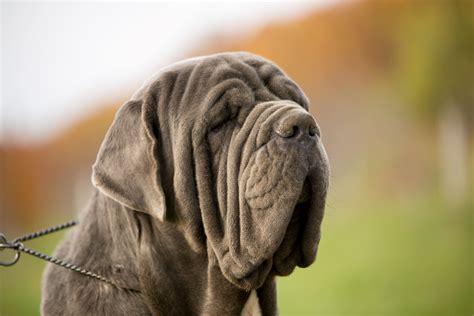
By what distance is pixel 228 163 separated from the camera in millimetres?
3262

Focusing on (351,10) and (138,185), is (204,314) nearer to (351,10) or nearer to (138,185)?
(138,185)

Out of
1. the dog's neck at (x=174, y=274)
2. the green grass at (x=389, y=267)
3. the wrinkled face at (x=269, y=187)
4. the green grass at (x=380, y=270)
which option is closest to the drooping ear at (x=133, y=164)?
the dog's neck at (x=174, y=274)

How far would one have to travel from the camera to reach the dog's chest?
139 inches

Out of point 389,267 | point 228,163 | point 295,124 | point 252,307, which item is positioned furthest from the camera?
point 389,267

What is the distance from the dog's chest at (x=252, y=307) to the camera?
11.6ft

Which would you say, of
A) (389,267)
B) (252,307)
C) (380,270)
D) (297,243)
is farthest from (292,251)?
(389,267)

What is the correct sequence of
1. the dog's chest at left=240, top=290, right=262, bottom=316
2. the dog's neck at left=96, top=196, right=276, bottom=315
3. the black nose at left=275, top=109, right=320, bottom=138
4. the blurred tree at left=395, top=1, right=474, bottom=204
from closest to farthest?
the black nose at left=275, top=109, right=320, bottom=138, the dog's neck at left=96, top=196, right=276, bottom=315, the dog's chest at left=240, top=290, right=262, bottom=316, the blurred tree at left=395, top=1, right=474, bottom=204

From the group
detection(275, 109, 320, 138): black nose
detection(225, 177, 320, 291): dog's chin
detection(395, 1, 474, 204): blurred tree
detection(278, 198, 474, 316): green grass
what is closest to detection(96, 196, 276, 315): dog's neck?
detection(225, 177, 320, 291): dog's chin

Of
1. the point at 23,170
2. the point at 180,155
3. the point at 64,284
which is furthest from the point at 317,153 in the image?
the point at 23,170

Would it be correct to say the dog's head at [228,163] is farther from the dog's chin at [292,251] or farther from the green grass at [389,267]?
the green grass at [389,267]

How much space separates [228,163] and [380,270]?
30.5 feet

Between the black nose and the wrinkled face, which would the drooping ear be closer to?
the wrinkled face

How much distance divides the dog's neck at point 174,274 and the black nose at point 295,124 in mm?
763

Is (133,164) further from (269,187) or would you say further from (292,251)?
(292,251)
